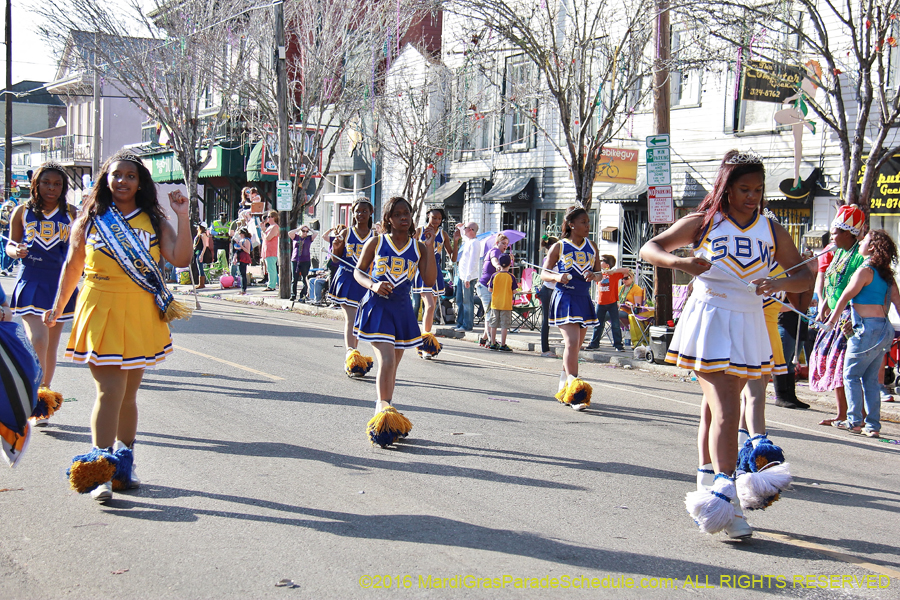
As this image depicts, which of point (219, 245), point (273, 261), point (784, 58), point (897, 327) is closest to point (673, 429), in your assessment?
point (897, 327)

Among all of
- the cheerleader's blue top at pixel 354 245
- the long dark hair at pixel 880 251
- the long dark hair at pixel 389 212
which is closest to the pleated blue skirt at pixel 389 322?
the long dark hair at pixel 389 212

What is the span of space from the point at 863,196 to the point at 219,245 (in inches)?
878

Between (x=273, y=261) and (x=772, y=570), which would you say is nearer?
(x=772, y=570)

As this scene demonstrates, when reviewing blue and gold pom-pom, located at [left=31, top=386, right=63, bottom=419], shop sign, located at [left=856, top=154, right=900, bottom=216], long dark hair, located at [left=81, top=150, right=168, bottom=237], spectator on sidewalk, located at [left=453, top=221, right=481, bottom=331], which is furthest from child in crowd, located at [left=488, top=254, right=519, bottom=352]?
long dark hair, located at [left=81, top=150, right=168, bottom=237]

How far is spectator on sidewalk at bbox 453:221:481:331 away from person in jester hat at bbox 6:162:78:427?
8724mm

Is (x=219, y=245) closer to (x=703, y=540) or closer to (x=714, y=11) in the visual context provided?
(x=714, y=11)

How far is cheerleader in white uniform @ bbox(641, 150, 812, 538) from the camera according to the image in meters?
4.53

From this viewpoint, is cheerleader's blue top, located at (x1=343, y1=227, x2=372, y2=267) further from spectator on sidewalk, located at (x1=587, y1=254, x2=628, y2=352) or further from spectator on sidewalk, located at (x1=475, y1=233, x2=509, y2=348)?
spectator on sidewalk, located at (x1=587, y1=254, x2=628, y2=352)

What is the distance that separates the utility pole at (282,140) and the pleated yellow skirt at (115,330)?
15.6 m

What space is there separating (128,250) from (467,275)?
1042 centimetres

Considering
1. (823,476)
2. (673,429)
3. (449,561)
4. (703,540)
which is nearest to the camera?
(449,561)

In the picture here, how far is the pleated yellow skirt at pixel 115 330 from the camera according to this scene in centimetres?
487

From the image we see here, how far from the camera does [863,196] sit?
1141cm

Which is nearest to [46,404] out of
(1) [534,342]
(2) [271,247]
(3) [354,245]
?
(3) [354,245]
